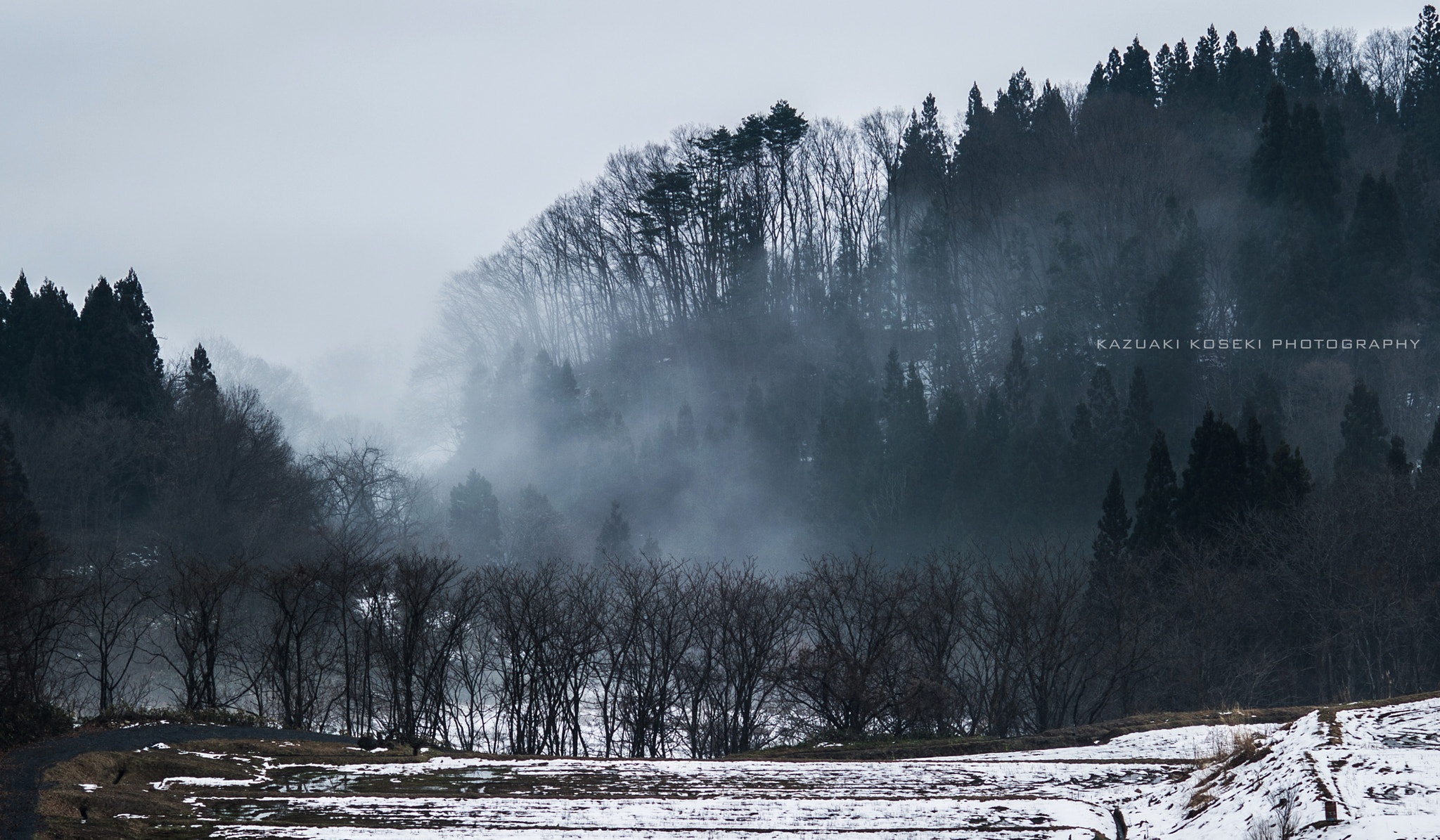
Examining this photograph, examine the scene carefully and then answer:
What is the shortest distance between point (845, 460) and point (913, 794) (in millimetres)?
55529

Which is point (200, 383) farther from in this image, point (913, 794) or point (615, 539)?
point (913, 794)

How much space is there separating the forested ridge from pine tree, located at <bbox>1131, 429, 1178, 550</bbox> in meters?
0.16

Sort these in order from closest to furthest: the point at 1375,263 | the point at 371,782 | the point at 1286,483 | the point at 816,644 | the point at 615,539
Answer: the point at 371,782 → the point at 816,644 → the point at 1286,483 → the point at 1375,263 → the point at 615,539

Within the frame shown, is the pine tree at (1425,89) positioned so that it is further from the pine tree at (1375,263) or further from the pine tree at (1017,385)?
the pine tree at (1017,385)

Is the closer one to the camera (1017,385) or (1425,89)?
(1017,385)

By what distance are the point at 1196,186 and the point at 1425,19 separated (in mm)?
21164

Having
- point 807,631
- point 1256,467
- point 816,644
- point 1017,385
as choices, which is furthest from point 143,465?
point 1256,467

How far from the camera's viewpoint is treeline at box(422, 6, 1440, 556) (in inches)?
2363

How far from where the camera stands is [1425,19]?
74.9 m

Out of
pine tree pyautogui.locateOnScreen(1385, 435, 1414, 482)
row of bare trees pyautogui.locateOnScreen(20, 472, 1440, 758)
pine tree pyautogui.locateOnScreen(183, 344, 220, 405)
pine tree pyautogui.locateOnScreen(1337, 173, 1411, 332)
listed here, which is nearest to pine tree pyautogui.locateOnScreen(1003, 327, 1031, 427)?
pine tree pyautogui.locateOnScreen(1337, 173, 1411, 332)

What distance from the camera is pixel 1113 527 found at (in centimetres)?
4478

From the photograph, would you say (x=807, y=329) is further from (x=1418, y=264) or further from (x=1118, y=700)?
(x=1118, y=700)

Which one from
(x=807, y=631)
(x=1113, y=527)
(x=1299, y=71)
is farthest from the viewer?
(x=1299, y=71)

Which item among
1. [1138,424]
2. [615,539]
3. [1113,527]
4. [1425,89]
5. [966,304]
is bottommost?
[1113,527]
